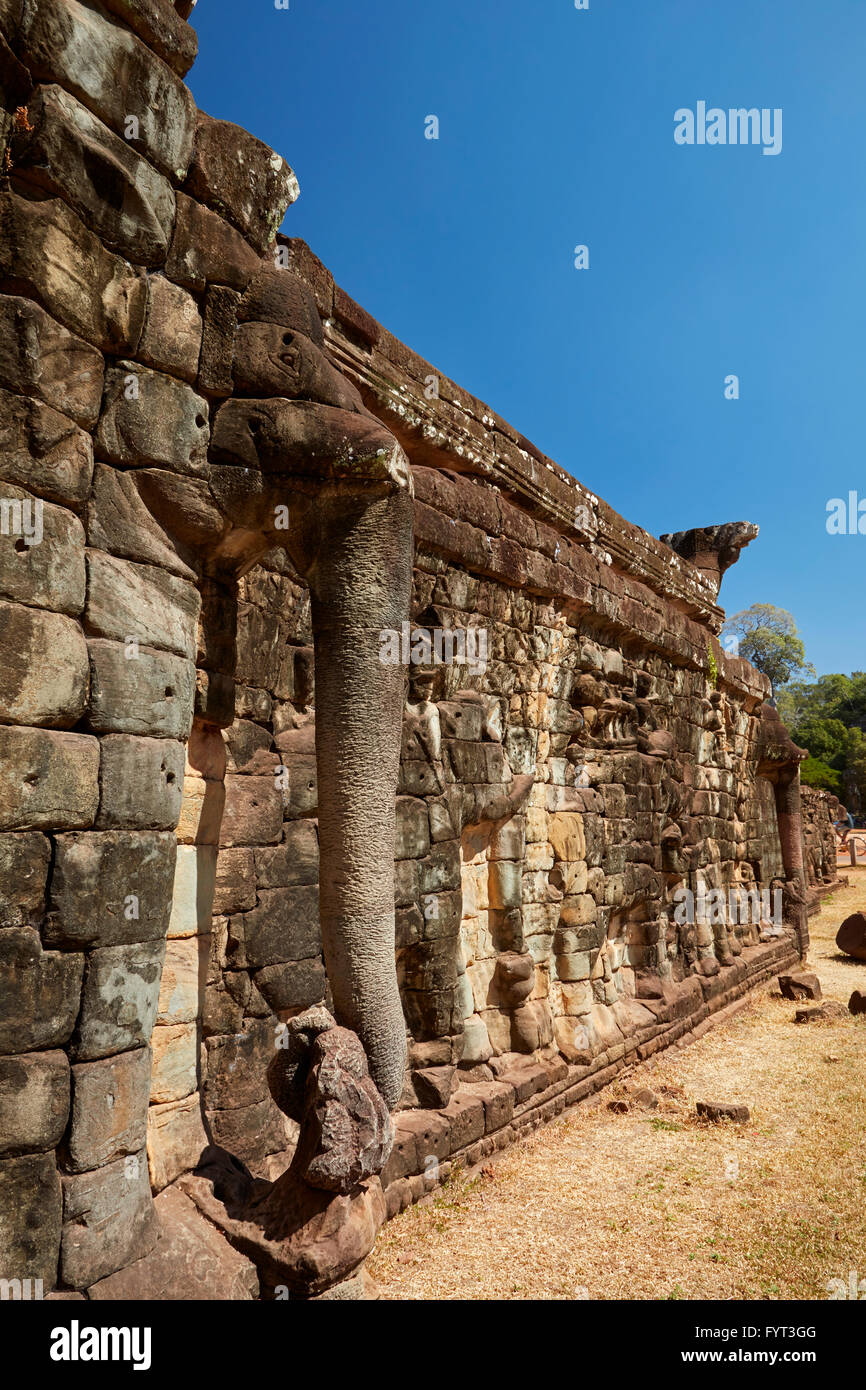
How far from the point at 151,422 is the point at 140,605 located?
53cm

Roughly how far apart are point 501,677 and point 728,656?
6.71 metres

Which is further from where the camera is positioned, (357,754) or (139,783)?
(357,754)

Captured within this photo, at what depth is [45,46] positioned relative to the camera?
2.25 metres

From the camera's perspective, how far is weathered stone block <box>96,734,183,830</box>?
7.71 ft

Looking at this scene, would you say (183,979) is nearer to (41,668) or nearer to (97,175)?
(41,668)

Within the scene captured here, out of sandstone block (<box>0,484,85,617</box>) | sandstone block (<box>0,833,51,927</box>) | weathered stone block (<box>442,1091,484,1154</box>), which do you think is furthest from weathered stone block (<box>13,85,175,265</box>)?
weathered stone block (<box>442,1091,484,1154</box>)

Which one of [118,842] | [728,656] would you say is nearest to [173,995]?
[118,842]

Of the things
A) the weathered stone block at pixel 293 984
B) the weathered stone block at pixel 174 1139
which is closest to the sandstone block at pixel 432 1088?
the weathered stone block at pixel 293 984

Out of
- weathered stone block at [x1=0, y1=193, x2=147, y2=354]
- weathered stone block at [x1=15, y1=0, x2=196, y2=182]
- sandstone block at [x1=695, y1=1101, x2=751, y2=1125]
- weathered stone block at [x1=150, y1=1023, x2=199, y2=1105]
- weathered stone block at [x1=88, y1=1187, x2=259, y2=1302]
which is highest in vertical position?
weathered stone block at [x1=15, y1=0, x2=196, y2=182]

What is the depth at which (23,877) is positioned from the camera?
212 centimetres

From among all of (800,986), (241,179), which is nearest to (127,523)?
(241,179)

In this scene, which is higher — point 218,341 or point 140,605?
point 218,341

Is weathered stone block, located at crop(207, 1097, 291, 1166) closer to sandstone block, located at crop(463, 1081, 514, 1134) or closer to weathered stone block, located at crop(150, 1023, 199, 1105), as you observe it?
weathered stone block, located at crop(150, 1023, 199, 1105)

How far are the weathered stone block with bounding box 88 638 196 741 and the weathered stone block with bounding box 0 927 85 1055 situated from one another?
55 cm
